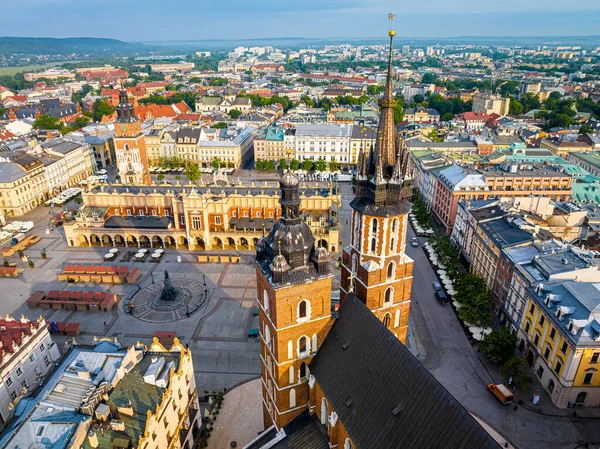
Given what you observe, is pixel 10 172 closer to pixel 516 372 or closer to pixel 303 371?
pixel 303 371

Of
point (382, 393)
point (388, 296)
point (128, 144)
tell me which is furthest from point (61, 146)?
point (382, 393)

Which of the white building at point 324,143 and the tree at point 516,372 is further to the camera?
the white building at point 324,143

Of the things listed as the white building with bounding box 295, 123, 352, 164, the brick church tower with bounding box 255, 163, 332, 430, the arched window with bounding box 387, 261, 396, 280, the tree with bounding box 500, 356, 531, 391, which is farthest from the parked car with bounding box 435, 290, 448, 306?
the white building with bounding box 295, 123, 352, 164

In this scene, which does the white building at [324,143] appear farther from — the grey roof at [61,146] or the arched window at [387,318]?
the arched window at [387,318]

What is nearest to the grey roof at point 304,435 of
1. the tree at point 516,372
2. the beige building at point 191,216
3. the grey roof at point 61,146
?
the tree at point 516,372

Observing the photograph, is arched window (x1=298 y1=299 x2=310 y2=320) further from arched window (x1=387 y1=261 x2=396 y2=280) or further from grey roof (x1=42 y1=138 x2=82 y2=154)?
grey roof (x1=42 y1=138 x2=82 y2=154)

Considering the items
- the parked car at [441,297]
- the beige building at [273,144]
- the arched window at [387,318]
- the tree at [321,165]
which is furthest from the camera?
the beige building at [273,144]
